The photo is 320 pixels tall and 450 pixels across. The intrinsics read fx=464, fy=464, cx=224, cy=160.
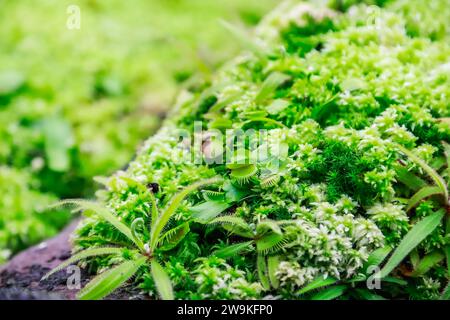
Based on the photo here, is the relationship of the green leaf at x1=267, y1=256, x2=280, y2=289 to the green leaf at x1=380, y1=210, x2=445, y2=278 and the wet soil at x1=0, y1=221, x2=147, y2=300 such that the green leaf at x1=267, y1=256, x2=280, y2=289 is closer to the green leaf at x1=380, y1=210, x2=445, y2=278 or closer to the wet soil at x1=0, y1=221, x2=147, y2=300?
the green leaf at x1=380, y1=210, x2=445, y2=278

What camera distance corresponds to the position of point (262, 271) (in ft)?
6.49

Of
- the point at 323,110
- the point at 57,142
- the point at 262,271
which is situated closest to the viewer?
the point at 262,271

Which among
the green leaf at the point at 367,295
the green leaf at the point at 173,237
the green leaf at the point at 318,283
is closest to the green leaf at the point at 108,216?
the green leaf at the point at 173,237

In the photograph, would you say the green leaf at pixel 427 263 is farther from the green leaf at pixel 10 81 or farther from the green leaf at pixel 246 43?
the green leaf at pixel 10 81

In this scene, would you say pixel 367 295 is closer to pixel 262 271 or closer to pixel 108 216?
pixel 262 271

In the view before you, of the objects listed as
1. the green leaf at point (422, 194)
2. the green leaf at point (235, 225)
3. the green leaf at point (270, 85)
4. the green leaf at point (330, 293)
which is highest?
the green leaf at point (270, 85)

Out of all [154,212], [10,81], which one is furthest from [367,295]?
[10,81]

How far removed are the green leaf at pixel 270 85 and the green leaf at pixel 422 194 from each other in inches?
40.4

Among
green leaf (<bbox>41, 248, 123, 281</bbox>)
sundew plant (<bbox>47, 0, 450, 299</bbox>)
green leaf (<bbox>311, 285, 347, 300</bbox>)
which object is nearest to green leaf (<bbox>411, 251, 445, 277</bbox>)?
sundew plant (<bbox>47, 0, 450, 299</bbox>)

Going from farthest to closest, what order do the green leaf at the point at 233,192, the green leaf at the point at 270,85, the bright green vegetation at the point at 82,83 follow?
the bright green vegetation at the point at 82,83
the green leaf at the point at 270,85
the green leaf at the point at 233,192

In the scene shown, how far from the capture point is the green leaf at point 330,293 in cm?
191

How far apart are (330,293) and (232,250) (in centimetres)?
45

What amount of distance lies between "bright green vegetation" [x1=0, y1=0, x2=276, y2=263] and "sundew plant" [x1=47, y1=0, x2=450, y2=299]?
927 mm
